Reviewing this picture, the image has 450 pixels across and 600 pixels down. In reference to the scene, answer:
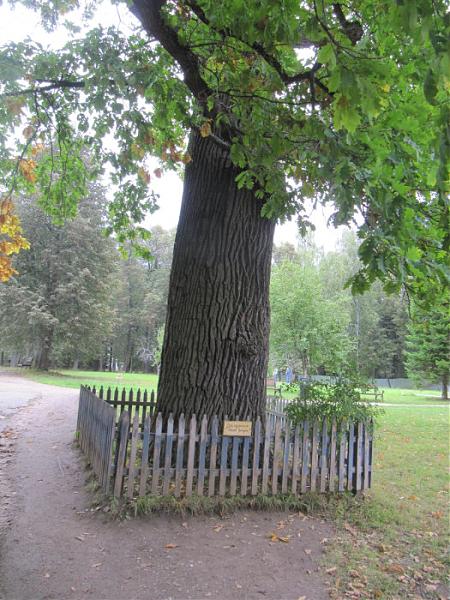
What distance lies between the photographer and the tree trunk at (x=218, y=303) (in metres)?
6.13

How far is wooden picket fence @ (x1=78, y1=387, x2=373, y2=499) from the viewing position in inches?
209

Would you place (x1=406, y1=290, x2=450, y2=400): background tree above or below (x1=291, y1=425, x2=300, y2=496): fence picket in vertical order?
above

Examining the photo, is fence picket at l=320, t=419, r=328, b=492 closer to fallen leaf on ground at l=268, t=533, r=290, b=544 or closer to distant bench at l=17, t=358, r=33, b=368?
fallen leaf on ground at l=268, t=533, r=290, b=544

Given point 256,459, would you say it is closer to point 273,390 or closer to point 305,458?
point 305,458

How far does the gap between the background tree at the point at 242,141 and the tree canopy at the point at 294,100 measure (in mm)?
23

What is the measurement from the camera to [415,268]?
414 cm

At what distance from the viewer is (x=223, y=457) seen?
5.54 meters

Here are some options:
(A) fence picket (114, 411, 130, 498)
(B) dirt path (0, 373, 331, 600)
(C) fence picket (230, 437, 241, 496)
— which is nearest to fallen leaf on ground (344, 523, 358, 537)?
(B) dirt path (0, 373, 331, 600)

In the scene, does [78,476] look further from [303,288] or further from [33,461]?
[303,288]

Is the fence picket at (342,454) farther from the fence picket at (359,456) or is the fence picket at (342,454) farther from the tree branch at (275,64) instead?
the tree branch at (275,64)

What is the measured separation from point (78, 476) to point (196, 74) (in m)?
5.64

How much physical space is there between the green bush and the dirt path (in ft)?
4.67

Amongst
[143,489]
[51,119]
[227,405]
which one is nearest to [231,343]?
[227,405]

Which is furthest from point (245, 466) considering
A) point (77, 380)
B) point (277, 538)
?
point (77, 380)
